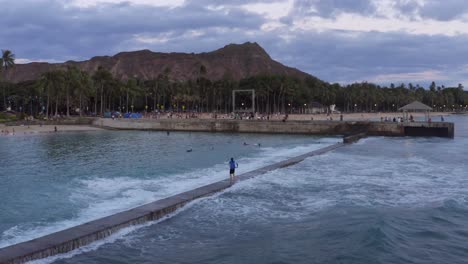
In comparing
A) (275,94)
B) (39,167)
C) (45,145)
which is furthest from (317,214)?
(275,94)

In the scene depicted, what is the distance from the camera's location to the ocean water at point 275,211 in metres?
14.0

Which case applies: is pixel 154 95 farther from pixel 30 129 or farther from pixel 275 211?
pixel 275 211

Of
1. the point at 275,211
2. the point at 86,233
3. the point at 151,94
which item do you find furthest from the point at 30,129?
the point at 151,94

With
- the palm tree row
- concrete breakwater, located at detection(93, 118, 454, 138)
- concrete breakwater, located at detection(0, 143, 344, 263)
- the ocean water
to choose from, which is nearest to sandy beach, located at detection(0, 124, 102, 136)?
concrete breakwater, located at detection(93, 118, 454, 138)

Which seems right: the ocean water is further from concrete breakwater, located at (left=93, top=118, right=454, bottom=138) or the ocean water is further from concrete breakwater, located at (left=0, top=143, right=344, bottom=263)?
concrete breakwater, located at (left=93, top=118, right=454, bottom=138)

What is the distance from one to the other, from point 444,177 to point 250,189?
13.0 m

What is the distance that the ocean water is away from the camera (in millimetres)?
14000

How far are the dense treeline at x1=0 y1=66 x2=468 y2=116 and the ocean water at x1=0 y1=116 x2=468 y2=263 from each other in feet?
245

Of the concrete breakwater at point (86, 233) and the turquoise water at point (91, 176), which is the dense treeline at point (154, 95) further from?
the concrete breakwater at point (86, 233)

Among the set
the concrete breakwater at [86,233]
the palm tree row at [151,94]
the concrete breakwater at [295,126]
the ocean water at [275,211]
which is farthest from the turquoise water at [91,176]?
the palm tree row at [151,94]

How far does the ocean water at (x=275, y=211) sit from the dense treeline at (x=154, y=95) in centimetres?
7464

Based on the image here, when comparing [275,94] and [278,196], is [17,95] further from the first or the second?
[278,196]

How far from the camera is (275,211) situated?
19.2 m

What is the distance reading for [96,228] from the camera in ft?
49.8
